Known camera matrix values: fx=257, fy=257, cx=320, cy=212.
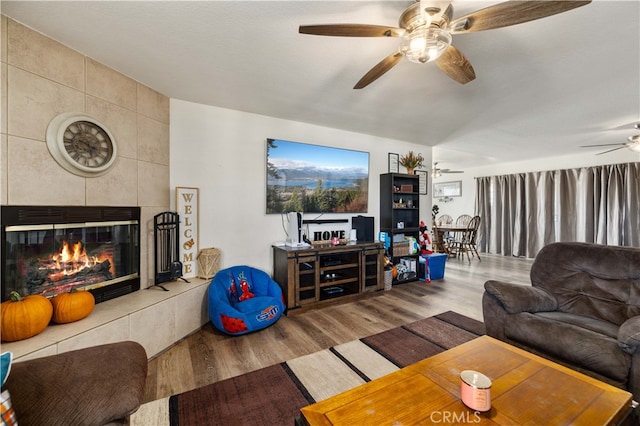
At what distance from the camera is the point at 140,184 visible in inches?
95.5

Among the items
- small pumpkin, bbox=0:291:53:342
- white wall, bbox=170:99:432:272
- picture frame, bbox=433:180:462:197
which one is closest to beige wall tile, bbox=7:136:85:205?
small pumpkin, bbox=0:291:53:342

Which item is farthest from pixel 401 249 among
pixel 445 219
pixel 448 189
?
pixel 448 189

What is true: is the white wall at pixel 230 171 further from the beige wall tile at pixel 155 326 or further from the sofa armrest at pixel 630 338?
the sofa armrest at pixel 630 338

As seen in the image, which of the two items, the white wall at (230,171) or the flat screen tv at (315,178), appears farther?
the flat screen tv at (315,178)

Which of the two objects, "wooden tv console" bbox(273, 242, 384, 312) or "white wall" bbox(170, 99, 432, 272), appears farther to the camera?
"wooden tv console" bbox(273, 242, 384, 312)

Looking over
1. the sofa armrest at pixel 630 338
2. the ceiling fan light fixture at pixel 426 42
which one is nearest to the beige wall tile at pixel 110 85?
the ceiling fan light fixture at pixel 426 42

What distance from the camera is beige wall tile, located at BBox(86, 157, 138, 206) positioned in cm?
206

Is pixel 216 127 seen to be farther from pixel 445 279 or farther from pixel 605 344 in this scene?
pixel 445 279

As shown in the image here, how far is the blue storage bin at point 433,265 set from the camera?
14.3 feet

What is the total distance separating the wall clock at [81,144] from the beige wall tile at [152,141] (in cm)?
30

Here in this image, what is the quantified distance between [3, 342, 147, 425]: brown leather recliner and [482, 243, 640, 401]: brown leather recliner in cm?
232

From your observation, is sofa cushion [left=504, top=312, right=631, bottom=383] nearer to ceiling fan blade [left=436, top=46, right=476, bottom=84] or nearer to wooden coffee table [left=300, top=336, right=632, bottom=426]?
wooden coffee table [left=300, top=336, right=632, bottom=426]

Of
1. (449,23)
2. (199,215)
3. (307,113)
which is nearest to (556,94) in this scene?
(449,23)

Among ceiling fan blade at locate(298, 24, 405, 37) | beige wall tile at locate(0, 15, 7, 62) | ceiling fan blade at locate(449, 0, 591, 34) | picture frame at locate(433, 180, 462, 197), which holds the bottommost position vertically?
picture frame at locate(433, 180, 462, 197)
